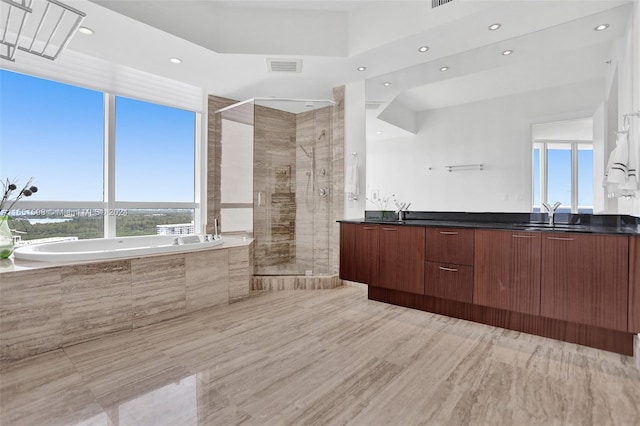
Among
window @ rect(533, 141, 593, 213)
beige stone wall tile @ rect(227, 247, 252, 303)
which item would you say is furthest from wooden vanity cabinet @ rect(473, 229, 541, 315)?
beige stone wall tile @ rect(227, 247, 252, 303)

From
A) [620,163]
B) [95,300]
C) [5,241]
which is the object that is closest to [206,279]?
[95,300]

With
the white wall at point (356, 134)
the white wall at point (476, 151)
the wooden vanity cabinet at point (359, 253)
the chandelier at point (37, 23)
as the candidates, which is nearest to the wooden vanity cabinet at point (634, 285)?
the white wall at point (476, 151)

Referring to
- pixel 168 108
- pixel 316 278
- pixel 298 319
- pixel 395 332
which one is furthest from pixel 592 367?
pixel 168 108

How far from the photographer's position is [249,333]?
2309 mm

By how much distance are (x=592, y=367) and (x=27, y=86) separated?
4837 millimetres

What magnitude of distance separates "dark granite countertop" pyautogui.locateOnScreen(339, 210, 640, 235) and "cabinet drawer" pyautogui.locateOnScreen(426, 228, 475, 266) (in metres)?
0.05

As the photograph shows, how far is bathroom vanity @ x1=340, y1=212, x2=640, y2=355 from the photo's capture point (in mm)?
1936

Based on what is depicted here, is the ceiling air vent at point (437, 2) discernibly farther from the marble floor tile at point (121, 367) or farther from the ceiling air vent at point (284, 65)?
the marble floor tile at point (121, 367)

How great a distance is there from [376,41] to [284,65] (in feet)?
3.19

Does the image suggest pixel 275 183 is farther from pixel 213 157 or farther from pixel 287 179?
pixel 213 157

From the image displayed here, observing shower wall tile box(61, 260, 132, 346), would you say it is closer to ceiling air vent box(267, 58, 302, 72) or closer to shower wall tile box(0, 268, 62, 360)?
shower wall tile box(0, 268, 62, 360)

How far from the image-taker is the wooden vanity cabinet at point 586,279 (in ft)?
6.25

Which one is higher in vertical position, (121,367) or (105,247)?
(105,247)

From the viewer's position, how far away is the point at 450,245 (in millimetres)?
2561
